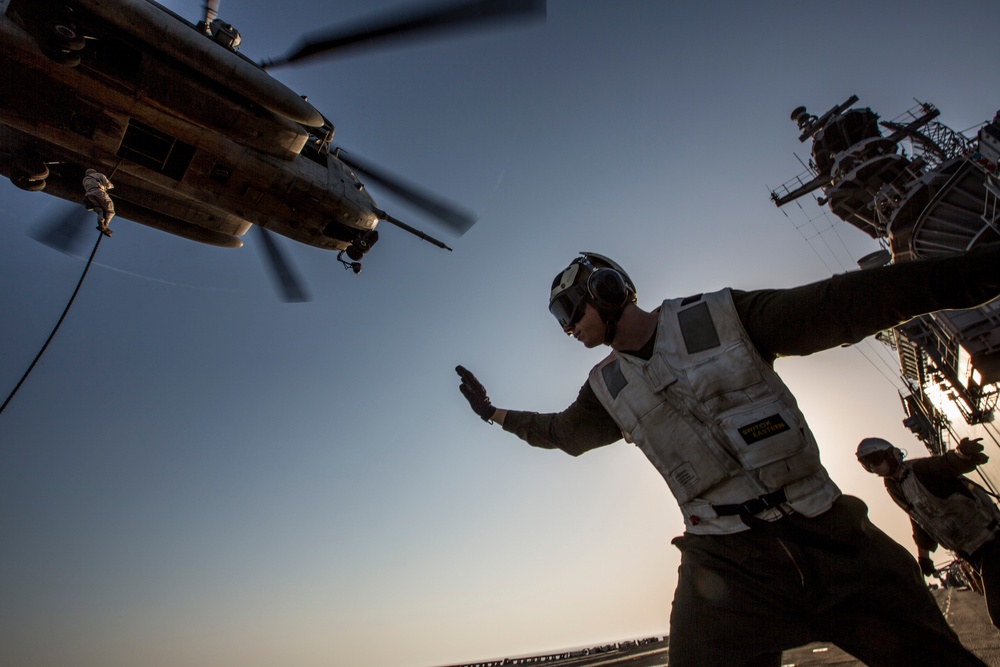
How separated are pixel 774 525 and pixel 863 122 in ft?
99.3

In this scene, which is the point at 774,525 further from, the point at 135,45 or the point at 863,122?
the point at 863,122

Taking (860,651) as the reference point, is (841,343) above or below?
above

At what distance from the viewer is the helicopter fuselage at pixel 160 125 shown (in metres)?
6.21

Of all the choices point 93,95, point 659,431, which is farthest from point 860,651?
point 93,95

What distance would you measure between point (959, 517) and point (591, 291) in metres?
4.89

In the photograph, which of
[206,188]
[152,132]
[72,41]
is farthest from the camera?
[206,188]

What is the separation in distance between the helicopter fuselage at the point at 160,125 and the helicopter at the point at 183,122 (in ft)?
0.06

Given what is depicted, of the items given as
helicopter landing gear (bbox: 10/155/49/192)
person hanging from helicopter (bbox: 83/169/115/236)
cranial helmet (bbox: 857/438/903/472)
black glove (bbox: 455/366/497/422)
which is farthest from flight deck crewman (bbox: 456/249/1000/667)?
helicopter landing gear (bbox: 10/155/49/192)

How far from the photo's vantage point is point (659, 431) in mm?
2361

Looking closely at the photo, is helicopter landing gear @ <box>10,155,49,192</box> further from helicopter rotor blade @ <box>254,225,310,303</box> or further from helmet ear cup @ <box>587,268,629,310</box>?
helmet ear cup @ <box>587,268,629,310</box>

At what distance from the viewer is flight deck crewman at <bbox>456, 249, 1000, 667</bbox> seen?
184 cm

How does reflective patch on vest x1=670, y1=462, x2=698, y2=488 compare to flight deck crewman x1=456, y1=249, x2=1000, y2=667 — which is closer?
flight deck crewman x1=456, y1=249, x2=1000, y2=667

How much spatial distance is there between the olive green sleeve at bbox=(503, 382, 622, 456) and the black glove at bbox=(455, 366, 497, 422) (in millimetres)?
533

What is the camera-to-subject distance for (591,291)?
105 inches
